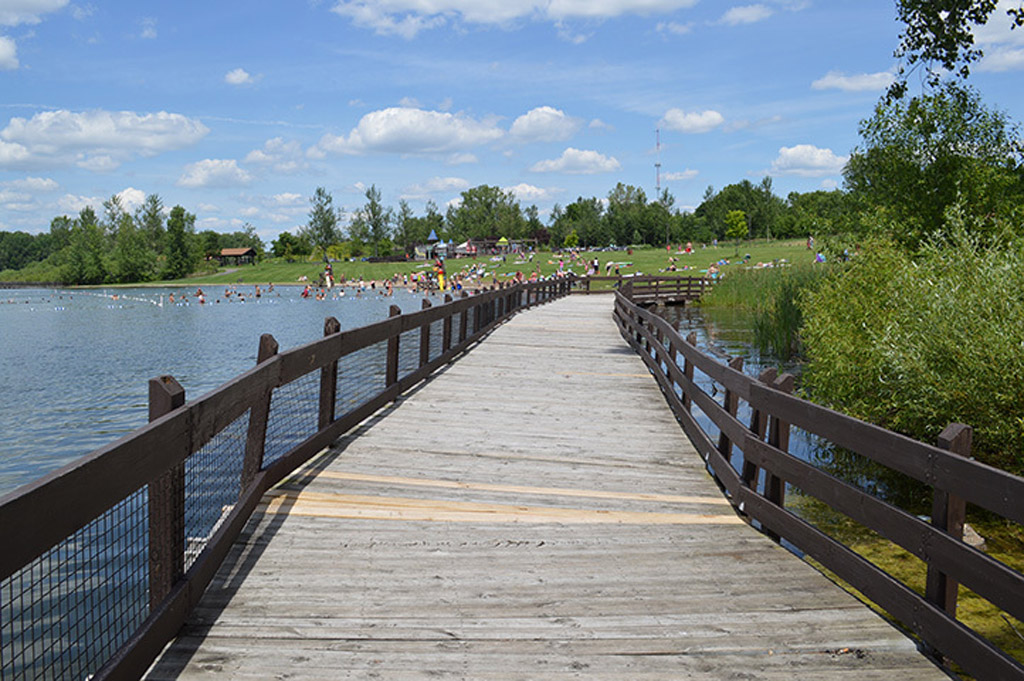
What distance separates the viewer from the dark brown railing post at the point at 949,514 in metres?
3.73

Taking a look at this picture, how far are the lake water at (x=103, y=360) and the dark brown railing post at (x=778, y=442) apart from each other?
10.4m

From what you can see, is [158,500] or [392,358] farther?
[392,358]

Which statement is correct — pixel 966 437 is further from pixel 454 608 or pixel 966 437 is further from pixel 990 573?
pixel 454 608

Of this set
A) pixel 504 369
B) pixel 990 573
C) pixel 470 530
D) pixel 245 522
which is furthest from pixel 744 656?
pixel 504 369

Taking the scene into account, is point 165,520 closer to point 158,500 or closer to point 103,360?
point 158,500

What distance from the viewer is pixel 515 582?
466cm

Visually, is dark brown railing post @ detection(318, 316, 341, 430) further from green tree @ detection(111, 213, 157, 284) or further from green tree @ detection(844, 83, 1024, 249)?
green tree @ detection(111, 213, 157, 284)

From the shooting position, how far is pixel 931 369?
428 inches

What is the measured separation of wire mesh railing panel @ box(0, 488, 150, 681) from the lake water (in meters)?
3.53

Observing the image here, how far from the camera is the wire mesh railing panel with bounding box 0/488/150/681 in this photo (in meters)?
3.66

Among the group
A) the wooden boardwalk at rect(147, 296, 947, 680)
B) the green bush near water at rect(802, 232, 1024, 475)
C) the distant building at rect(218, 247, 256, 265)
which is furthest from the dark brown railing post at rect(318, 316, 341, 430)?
the distant building at rect(218, 247, 256, 265)

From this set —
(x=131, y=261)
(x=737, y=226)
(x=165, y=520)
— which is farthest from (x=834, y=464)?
Answer: (x=131, y=261)

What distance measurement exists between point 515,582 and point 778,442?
2223mm

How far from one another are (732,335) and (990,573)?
3040 centimetres
